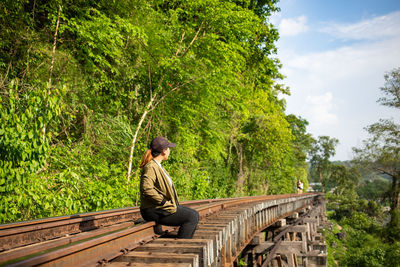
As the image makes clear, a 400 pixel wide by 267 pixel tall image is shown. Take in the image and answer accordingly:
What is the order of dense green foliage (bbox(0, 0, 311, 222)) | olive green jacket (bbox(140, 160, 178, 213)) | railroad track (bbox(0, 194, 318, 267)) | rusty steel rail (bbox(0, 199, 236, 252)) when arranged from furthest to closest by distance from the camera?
dense green foliage (bbox(0, 0, 311, 222)), olive green jacket (bbox(140, 160, 178, 213)), rusty steel rail (bbox(0, 199, 236, 252)), railroad track (bbox(0, 194, 318, 267))

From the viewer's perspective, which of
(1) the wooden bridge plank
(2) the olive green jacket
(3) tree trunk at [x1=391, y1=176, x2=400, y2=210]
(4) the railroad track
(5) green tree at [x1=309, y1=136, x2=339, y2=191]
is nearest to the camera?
(4) the railroad track

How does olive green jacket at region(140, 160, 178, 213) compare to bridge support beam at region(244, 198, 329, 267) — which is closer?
olive green jacket at region(140, 160, 178, 213)

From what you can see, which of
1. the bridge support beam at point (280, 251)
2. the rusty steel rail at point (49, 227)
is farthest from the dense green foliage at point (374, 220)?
the rusty steel rail at point (49, 227)

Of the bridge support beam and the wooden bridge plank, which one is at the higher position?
the wooden bridge plank

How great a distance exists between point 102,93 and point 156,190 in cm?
753

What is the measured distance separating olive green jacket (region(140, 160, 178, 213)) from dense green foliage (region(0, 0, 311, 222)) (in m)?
2.59

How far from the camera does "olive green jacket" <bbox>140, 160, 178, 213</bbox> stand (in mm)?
3732

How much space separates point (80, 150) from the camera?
8.41 meters

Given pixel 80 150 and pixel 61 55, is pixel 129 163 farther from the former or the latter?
pixel 61 55

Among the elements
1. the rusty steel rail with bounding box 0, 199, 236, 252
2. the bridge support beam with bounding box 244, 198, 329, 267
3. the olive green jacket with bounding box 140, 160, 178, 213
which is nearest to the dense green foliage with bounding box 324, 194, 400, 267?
the bridge support beam with bounding box 244, 198, 329, 267

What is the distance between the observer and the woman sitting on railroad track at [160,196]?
12.3 ft

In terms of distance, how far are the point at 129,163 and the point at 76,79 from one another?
285cm

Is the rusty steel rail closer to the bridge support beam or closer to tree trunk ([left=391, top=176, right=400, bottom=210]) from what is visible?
the bridge support beam

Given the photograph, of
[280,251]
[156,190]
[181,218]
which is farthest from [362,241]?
[156,190]
